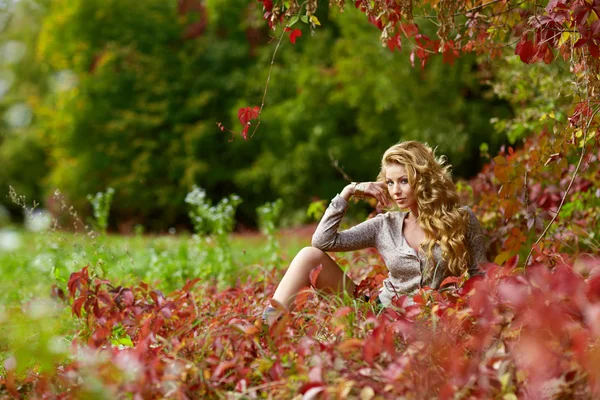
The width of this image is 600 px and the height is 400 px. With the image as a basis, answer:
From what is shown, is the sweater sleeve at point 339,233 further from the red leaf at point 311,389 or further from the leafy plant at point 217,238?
the leafy plant at point 217,238

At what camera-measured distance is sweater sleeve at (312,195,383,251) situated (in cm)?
337

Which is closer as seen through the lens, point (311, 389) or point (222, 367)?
point (311, 389)

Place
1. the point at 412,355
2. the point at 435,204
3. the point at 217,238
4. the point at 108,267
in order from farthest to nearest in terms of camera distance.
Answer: the point at 217,238
the point at 108,267
the point at 435,204
the point at 412,355

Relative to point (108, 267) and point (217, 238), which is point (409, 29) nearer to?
point (217, 238)

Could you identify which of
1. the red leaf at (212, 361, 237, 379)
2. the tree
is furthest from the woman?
the red leaf at (212, 361, 237, 379)

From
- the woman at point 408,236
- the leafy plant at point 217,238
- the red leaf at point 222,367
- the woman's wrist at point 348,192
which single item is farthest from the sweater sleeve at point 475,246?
the leafy plant at point 217,238

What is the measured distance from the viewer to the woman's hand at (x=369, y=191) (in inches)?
135

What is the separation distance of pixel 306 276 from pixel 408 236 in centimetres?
59

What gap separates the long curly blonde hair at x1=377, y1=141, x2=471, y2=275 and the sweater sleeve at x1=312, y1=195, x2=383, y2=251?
275 millimetres

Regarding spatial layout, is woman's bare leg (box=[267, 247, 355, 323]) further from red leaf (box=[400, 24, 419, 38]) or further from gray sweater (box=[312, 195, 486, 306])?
red leaf (box=[400, 24, 419, 38])

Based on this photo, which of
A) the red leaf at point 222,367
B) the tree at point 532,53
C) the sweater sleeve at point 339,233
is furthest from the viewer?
the sweater sleeve at point 339,233

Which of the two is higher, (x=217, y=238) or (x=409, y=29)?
(x=409, y=29)

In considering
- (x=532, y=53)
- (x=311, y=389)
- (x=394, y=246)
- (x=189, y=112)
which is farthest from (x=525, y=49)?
(x=189, y=112)

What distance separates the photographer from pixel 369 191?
11.2 feet
